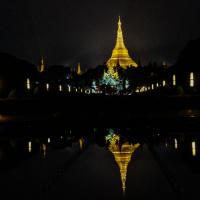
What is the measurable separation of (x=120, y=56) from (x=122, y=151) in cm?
12747

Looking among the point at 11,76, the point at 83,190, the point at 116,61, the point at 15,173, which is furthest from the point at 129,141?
the point at 116,61

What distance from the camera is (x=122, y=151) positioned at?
1163 cm

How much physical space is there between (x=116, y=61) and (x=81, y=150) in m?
122

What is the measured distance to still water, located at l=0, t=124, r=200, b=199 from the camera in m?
7.22

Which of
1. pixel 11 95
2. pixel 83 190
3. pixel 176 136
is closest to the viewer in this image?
pixel 83 190

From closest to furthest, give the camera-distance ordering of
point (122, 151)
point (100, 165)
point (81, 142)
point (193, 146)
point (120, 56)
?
point (100, 165) → point (122, 151) → point (193, 146) → point (81, 142) → point (120, 56)

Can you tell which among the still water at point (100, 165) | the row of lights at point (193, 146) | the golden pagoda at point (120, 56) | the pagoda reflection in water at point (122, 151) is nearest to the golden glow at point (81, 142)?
the still water at point (100, 165)

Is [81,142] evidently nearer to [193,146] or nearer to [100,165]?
[193,146]

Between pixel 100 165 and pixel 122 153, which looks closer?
pixel 100 165

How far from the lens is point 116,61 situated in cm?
13400

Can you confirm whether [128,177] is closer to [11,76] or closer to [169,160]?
[169,160]

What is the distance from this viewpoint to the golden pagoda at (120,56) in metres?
133

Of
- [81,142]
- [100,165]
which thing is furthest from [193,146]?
[81,142]

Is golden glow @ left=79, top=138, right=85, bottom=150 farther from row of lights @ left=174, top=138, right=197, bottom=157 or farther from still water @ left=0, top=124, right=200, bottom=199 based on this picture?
row of lights @ left=174, top=138, right=197, bottom=157
